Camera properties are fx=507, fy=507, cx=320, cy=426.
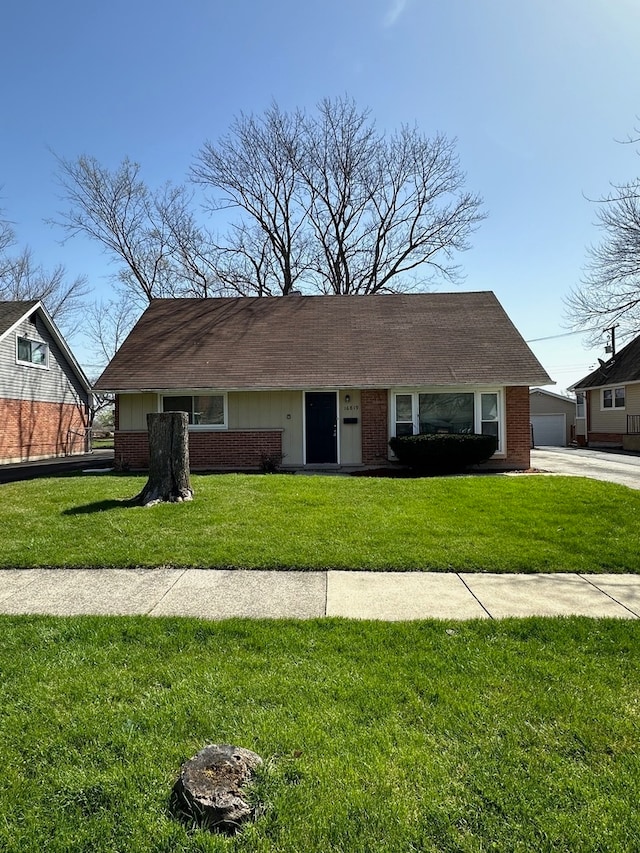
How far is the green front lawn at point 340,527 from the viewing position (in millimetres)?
5852

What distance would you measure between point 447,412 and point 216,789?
1311 cm

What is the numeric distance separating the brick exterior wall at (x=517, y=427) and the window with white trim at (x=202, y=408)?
8.03 meters

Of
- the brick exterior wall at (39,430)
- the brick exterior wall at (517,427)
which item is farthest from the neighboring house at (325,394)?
the brick exterior wall at (39,430)

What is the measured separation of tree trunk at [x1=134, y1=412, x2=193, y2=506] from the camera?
28.5ft

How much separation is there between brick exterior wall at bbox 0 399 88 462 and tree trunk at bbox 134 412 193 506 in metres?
15.5

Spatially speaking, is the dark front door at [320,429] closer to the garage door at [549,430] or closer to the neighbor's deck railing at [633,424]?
the neighbor's deck railing at [633,424]

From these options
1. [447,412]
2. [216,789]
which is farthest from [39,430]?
[216,789]

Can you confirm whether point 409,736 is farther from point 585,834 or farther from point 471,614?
point 471,614

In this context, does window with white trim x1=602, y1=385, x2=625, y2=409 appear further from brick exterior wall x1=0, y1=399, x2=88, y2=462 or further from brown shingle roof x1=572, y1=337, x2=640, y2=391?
brick exterior wall x1=0, y1=399, x2=88, y2=462

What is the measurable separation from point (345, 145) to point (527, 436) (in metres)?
23.3

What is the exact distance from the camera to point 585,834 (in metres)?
2.03

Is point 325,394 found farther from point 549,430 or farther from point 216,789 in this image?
point 549,430

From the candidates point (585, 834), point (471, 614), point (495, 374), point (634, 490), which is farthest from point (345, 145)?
point (585, 834)

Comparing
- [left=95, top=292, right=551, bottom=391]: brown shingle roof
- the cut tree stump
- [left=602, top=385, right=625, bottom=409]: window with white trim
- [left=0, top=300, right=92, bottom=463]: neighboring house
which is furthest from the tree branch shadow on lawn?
[left=602, top=385, right=625, bottom=409]: window with white trim
